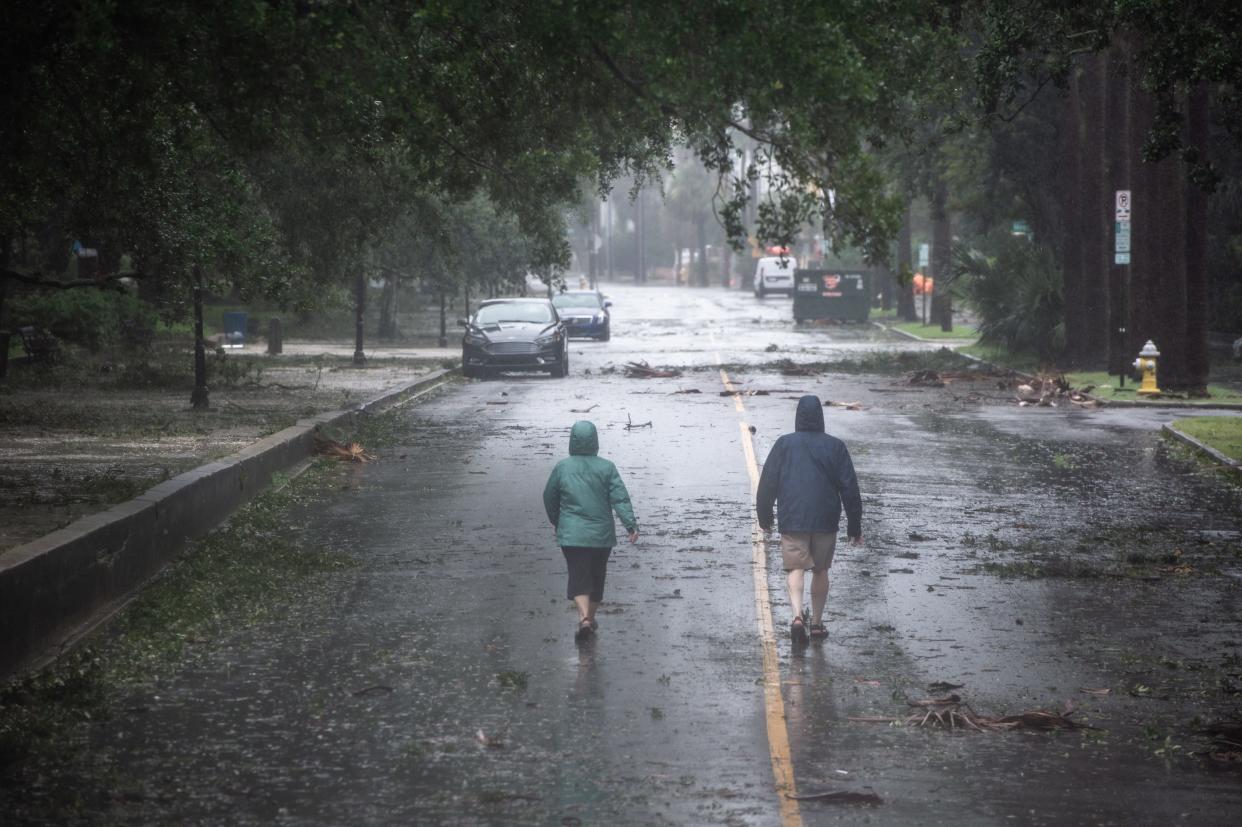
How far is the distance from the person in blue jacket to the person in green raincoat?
0.91m

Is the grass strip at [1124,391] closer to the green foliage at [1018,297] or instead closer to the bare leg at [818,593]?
the green foliage at [1018,297]

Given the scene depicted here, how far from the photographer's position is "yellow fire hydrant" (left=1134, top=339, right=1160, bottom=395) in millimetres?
28438

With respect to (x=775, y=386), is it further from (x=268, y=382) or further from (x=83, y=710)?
(x=83, y=710)

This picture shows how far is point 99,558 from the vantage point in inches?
433

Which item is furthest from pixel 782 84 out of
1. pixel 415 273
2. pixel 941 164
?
pixel 415 273

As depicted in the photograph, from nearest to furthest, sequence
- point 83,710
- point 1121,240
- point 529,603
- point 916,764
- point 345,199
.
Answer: point 916,764 < point 83,710 < point 529,603 < point 345,199 < point 1121,240

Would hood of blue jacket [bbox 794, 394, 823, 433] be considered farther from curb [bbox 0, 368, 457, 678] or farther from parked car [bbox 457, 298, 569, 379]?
parked car [bbox 457, 298, 569, 379]

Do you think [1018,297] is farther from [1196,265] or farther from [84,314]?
[84,314]

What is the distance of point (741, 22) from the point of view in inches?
568

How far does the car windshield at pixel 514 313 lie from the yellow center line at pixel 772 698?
21502mm

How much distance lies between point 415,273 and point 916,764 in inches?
1650

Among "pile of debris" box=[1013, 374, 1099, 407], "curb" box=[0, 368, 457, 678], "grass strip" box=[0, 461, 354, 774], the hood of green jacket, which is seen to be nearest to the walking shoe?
the hood of green jacket

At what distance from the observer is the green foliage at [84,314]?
113ft

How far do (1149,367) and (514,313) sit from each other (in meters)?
13.7
